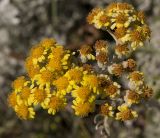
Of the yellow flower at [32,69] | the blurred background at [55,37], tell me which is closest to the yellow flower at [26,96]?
the yellow flower at [32,69]

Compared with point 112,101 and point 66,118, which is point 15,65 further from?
point 112,101

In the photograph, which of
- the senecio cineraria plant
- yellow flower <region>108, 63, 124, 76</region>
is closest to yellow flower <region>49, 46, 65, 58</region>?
the senecio cineraria plant

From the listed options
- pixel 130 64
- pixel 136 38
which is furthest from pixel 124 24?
pixel 130 64

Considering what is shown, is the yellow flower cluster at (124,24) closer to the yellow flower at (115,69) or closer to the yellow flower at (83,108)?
the yellow flower at (115,69)

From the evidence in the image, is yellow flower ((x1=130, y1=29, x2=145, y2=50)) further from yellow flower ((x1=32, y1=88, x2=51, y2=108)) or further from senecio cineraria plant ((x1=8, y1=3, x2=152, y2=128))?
yellow flower ((x1=32, y1=88, x2=51, y2=108))

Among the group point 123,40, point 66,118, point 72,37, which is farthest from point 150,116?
point 123,40

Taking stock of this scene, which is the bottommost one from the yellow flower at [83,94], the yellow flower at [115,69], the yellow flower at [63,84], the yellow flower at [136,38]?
the yellow flower at [83,94]

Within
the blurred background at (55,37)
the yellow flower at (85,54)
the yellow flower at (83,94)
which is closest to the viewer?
the yellow flower at (83,94)

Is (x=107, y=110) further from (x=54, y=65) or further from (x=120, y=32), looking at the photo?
(x=120, y=32)
